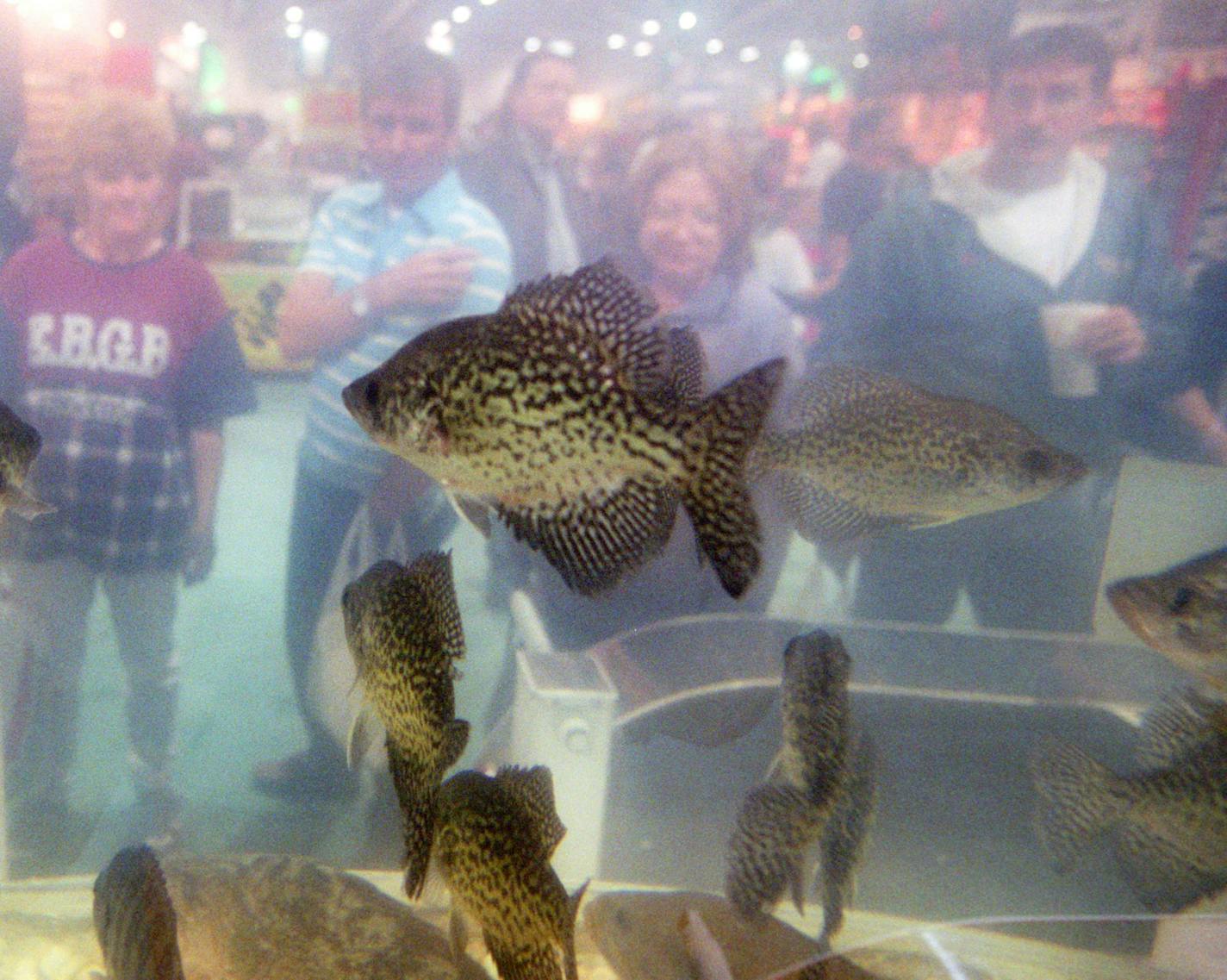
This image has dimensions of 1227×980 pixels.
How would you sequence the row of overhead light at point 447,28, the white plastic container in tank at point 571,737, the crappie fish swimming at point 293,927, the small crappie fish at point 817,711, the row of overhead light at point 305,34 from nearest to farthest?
1. the small crappie fish at point 817,711
2. the crappie fish swimming at point 293,927
3. the white plastic container in tank at point 571,737
4. the row of overhead light at point 447,28
5. the row of overhead light at point 305,34

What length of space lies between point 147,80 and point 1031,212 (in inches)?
126

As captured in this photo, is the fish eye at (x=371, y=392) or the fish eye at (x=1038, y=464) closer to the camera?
the fish eye at (x=371, y=392)

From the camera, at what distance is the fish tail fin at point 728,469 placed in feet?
2.52

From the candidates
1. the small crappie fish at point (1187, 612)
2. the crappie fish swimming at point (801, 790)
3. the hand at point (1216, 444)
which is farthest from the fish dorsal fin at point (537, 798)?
the hand at point (1216, 444)

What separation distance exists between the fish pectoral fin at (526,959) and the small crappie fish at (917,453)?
0.88 meters

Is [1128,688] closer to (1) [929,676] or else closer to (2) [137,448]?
(1) [929,676]

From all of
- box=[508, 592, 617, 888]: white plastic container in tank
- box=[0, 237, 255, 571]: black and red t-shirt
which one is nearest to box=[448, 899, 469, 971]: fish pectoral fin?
box=[508, 592, 617, 888]: white plastic container in tank

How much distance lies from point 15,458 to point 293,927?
1093mm

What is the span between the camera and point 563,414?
0.85m

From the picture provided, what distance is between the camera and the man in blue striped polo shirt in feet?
8.64

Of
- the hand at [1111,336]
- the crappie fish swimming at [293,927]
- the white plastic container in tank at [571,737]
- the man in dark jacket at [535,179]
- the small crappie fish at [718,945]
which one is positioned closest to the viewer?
the small crappie fish at [718,945]

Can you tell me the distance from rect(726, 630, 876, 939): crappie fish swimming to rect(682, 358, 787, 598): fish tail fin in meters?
0.68

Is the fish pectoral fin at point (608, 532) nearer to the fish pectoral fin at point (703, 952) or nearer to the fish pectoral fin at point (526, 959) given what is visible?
the fish pectoral fin at point (526, 959)

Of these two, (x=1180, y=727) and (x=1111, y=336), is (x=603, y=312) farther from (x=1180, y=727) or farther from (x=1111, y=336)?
(x=1111, y=336)
